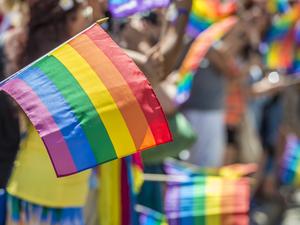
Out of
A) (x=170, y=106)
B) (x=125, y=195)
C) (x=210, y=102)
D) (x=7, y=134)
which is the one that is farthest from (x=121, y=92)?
(x=210, y=102)

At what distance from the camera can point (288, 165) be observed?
581cm

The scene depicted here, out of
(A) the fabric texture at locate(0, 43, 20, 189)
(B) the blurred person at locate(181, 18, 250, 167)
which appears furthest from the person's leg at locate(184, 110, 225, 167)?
(A) the fabric texture at locate(0, 43, 20, 189)

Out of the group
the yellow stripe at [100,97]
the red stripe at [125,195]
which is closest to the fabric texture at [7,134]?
the red stripe at [125,195]

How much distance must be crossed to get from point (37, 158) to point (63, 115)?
78 centimetres

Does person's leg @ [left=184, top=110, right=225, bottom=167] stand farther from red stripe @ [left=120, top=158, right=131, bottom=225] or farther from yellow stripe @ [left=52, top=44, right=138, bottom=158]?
yellow stripe @ [left=52, top=44, right=138, bottom=158]

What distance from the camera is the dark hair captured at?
3.40 meters

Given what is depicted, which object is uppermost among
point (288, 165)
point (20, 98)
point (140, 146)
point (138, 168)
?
point (20, 98)

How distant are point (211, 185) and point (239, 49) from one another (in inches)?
75.9

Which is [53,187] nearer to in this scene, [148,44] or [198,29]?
[148,44]

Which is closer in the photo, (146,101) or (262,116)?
(146,101)

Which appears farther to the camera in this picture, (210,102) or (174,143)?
(210,102)

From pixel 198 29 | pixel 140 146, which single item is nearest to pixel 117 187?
pixel 140 146

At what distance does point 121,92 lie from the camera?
9.05 ft

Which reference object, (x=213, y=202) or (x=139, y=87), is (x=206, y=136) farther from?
(x=139, y=87)
